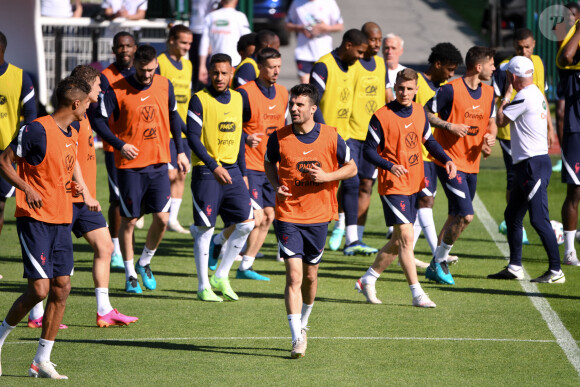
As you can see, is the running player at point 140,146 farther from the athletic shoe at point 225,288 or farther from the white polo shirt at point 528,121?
the white polo shirt at point 528,121

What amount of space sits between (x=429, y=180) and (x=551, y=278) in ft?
5.49

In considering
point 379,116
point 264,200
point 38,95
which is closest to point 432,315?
point 379,116

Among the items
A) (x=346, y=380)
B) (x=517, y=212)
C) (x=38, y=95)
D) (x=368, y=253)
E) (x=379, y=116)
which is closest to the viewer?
(x=346, y=380)

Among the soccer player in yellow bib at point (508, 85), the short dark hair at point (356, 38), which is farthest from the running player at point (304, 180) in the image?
the soccer player in yellow bib at point (508, 85)

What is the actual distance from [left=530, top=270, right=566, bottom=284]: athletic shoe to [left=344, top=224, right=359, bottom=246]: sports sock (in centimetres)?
260

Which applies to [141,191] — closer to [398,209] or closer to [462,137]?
[398,209]

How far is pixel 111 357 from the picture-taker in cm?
753

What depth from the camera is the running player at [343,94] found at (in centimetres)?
1195

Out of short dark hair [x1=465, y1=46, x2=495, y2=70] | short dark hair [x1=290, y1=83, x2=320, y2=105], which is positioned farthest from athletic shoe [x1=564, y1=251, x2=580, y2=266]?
short dark hair [x1=290, y1=83, x2=320, y2=105]

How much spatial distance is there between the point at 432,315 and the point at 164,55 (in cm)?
549

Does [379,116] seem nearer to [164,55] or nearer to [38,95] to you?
[164,55]

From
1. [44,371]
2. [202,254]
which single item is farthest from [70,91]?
[202,254]

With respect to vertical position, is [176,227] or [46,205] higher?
[46,205]

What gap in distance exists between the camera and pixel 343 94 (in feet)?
39.6
